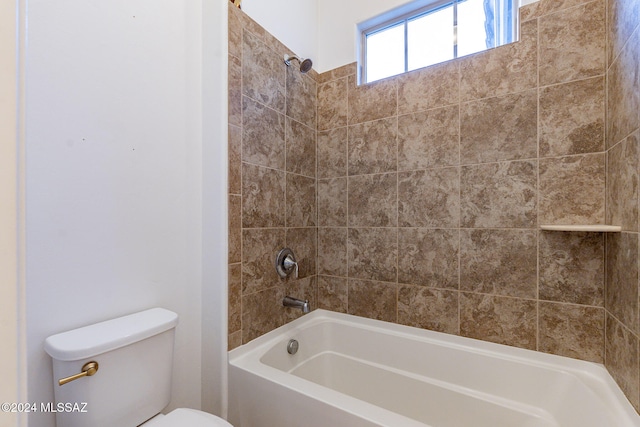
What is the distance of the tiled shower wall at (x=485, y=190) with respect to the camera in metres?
1.28

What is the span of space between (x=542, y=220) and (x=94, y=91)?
1.97 metres

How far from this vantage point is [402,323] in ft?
5.57

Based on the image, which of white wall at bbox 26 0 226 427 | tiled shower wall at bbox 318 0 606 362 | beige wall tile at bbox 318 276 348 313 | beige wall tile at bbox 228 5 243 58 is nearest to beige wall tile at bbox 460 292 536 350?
tiled shower wall at bbox 318 0 606 362

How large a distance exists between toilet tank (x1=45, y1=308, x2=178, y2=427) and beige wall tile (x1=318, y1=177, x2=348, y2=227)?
3.65ft

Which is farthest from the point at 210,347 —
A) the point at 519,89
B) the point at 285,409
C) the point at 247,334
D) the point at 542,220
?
the point at 519,89

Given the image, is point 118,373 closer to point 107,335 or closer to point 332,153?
point 107,335

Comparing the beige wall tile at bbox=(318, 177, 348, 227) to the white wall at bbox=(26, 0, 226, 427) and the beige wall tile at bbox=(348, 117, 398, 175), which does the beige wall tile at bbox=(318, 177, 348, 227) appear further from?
the white wall at bbox=(26, 0, 226, 427)

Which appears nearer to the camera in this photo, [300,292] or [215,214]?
[215,214]

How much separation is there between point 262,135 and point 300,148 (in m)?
0.35

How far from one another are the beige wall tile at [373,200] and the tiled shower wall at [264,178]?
298 mm

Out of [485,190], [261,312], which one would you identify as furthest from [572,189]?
[261,312]

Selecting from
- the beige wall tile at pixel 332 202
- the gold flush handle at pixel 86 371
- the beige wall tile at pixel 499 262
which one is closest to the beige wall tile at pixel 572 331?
the beige wall tile at pixel 499 262

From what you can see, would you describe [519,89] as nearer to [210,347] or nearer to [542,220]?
[542,220]

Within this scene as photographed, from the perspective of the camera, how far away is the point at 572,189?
4.24 ft
